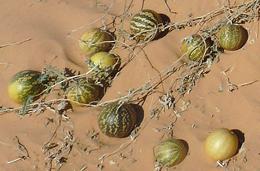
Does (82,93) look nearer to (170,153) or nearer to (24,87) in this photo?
(24,87)

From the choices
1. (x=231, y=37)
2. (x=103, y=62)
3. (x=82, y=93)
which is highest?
(x=231, y=37)

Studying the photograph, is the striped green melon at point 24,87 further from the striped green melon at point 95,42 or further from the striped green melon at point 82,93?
the striped green melon at point 95,42

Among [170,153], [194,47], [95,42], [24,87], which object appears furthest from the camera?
[95,42]

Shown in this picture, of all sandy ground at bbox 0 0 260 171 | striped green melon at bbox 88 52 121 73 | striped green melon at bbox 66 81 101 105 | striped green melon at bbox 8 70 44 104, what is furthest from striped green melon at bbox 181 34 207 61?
striped green melon at bbox 8 70 44 104

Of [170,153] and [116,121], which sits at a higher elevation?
[116,121]

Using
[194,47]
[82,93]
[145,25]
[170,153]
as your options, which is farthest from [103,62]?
[170,153]
